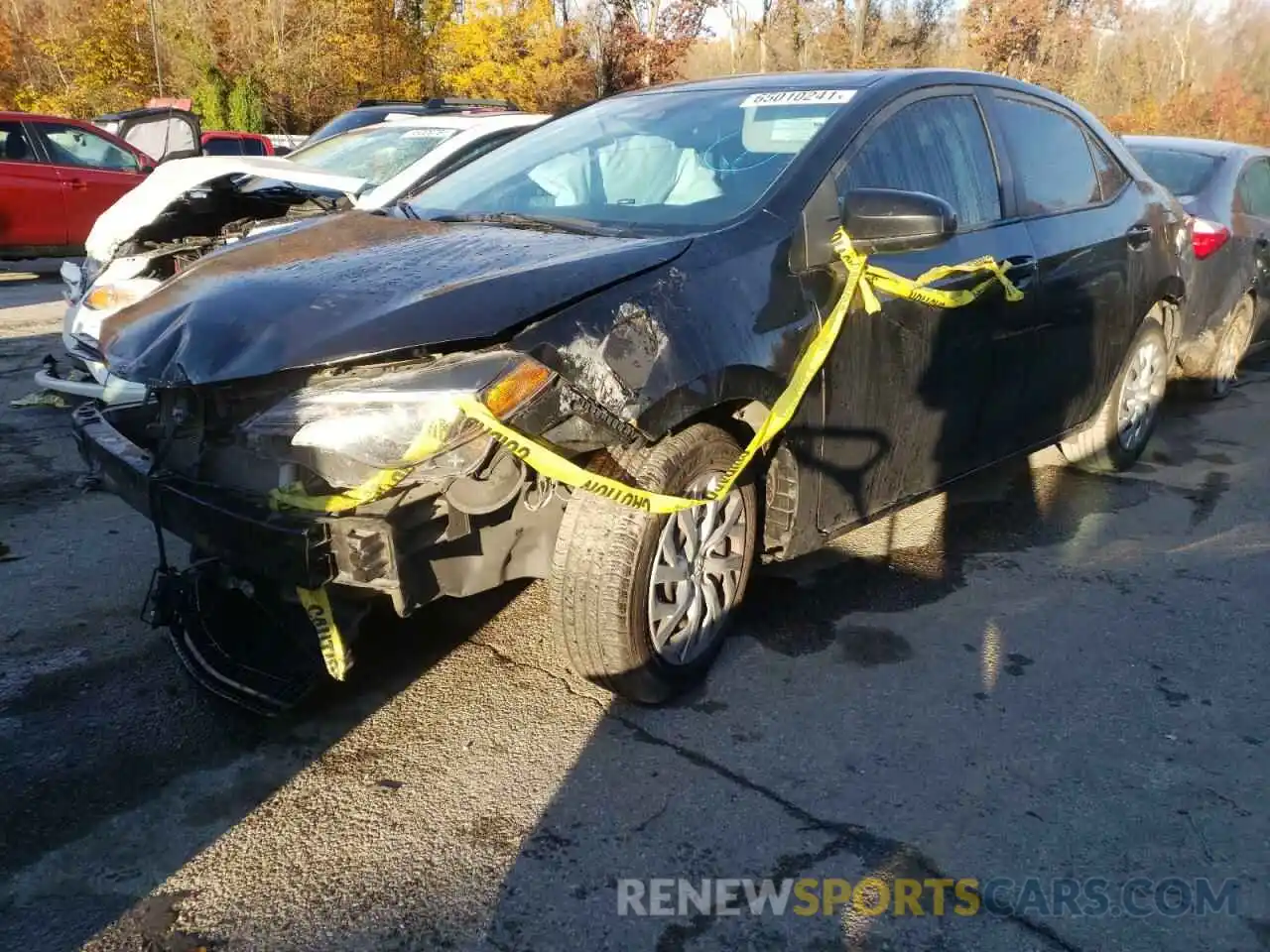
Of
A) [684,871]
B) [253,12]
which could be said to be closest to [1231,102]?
[253,12]

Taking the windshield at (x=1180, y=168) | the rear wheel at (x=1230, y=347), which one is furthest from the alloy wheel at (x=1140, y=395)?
the windshield at (x=1180, y=168)

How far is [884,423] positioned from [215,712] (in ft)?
7.35

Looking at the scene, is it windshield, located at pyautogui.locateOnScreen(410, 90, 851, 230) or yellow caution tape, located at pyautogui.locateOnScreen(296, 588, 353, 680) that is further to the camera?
windshield, located at pyautogui.locateOnScreen(410, 90, 851, 230)

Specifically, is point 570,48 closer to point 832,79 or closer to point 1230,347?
point 1230,347

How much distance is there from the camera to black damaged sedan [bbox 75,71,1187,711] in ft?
7.95

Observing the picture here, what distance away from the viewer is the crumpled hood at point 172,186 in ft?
19.4

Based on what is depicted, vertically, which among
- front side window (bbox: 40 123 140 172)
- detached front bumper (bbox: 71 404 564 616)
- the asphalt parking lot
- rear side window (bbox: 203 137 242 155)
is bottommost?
the asphalt parking lot

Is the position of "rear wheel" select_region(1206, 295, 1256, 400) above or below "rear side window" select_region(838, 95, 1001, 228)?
below

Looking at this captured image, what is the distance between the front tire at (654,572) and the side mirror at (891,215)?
31.1 inches

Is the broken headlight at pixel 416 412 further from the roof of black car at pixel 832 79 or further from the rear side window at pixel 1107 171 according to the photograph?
the rear side window at pixel 1107 171

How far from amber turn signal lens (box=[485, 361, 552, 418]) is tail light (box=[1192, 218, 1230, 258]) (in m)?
5.24

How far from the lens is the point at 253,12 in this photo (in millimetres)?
29859

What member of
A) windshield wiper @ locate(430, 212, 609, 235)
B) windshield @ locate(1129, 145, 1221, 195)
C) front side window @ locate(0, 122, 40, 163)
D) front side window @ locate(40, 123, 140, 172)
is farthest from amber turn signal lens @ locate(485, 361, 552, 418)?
front side window @ locate(40, 123, 140, 172)

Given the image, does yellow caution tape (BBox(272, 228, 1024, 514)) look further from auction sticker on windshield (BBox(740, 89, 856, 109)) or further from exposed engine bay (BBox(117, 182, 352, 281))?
exposed engine bay (BBox(117, 182, 352, 281))
